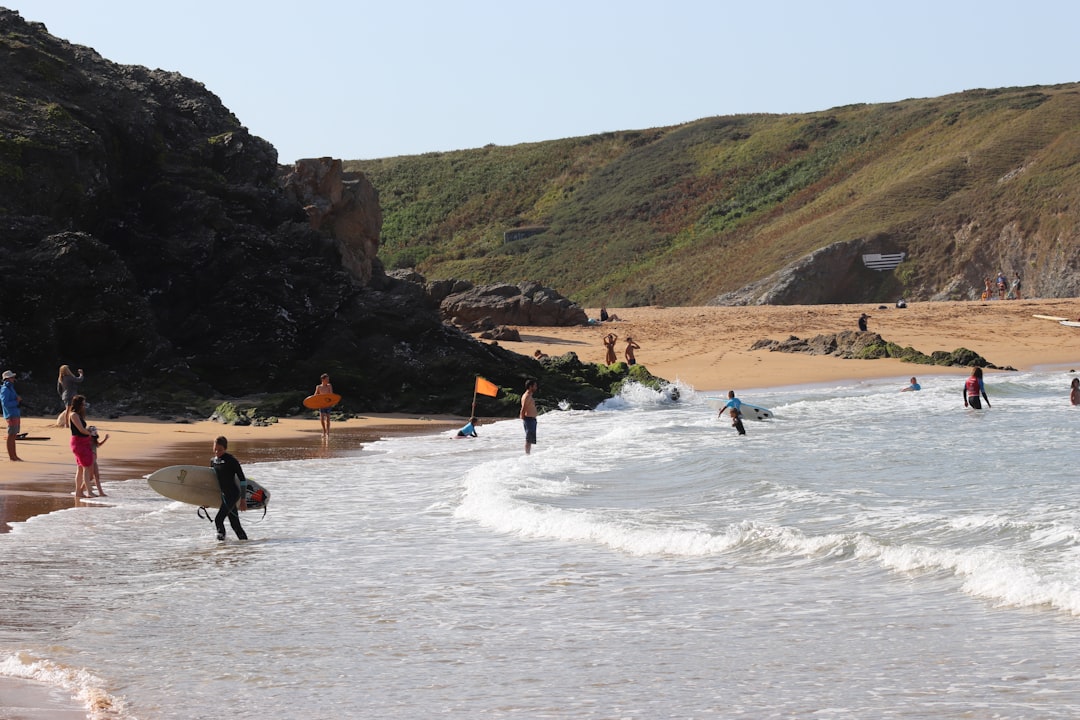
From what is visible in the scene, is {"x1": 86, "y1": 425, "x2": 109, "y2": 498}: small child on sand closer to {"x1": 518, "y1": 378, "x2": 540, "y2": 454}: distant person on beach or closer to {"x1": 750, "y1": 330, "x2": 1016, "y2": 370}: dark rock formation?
{"x1": 518, "y1": 378, "x2": 540, "y2": 454}: distant person on beach

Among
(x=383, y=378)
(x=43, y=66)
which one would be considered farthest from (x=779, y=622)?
(x=43, y=66)

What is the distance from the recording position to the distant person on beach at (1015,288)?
59125 mm

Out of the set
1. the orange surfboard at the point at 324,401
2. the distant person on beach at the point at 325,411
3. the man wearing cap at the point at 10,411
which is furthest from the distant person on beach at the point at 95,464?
the orange surfboard at the point at 324,401

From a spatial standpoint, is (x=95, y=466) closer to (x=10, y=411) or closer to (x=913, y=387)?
(x=10, y=411)

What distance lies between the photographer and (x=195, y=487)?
13.4 metres

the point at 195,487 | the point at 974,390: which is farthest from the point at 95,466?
the point at 974,390

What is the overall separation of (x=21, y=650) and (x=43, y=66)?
24703mm

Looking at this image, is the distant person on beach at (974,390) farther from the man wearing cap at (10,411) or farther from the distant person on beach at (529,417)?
the man wearing cap at (10,411)

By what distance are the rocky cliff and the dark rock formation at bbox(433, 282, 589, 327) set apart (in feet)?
58.4

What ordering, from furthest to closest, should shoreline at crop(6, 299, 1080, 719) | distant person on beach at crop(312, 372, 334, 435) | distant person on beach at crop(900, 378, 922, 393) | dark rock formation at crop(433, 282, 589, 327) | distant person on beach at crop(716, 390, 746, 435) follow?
dark rock formation at crop(433, 282, 589, 327) < distant person on beach at crop(900, 378, 922, 393) < distant person on beach at crop(312, 372, 334, 435) < distant person on beach at crop(716, 390, 746, 435) < shoreline at crop(6, 299, 1080, 719)

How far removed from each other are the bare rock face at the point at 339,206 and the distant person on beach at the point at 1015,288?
111 feet

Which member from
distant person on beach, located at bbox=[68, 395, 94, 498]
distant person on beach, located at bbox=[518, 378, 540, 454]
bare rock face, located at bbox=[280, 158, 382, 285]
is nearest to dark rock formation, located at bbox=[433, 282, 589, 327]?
bare rock face, located at bbox=[280, 158, 382, 285]

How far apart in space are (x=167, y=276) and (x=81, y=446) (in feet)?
49.0

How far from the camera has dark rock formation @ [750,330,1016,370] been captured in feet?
125
